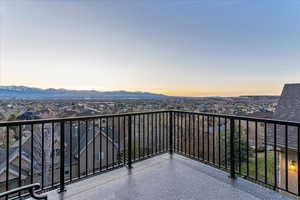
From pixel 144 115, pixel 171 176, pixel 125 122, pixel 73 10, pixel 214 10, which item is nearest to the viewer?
pixel 171 176

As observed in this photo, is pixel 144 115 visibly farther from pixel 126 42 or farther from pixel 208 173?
pixel 126 42

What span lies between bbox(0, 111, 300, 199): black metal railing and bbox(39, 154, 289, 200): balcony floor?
0.47 feet

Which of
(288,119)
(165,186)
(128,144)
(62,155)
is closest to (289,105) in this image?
(288,119)

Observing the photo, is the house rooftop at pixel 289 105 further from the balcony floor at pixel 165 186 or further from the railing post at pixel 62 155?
the railing post at pixel 62 155

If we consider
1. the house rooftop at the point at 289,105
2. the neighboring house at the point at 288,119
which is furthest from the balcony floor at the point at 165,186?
the house rooftop at the point at 289,105

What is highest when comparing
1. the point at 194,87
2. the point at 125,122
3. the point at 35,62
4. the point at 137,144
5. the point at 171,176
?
the point at 35,62

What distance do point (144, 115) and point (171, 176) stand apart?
1.25m

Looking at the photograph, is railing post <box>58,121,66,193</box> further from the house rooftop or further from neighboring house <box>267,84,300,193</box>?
the house rooftop

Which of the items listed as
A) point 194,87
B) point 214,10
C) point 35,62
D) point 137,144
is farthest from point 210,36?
point 35,62

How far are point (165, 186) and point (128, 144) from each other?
3.29 feet

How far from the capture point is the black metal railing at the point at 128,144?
6.70 feet

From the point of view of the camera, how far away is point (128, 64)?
5.98 metres

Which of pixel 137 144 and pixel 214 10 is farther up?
pixel 214 10

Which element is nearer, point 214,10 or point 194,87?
point 214,10
